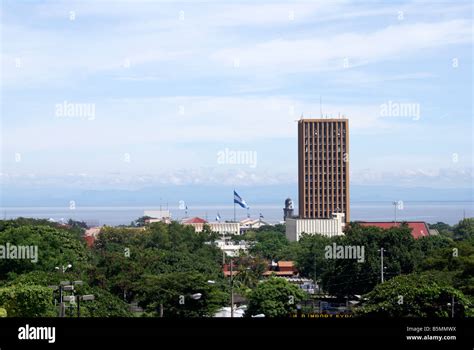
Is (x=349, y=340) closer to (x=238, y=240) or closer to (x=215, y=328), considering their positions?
(x=215, y=328)

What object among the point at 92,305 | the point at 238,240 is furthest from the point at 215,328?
the point at 238,240

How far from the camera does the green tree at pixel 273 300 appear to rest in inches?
617

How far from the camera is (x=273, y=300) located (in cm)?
1595

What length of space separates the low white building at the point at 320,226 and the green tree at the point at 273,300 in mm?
29130

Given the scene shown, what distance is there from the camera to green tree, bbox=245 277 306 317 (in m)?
15.7

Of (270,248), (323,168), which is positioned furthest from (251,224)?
(323,168)

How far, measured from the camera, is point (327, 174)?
3791 cm

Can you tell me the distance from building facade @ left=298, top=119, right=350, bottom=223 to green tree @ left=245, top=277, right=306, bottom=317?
28.8 ft

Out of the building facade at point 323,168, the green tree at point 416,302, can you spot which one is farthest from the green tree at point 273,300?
the building facade at point 323,168

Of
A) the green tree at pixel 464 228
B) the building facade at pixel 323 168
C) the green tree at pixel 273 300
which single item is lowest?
the green tree at pixel 273 300

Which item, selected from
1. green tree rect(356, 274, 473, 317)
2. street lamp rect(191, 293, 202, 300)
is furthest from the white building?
green tree rect(356, 274, 473, 317)

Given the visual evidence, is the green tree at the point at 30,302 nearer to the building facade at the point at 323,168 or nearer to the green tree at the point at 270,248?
the building facade at the point at 323,168

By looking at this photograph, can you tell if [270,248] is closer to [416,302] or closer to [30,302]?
[416,302]

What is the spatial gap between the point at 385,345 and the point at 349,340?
0.59 feet
